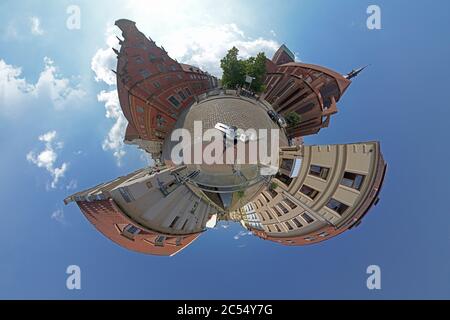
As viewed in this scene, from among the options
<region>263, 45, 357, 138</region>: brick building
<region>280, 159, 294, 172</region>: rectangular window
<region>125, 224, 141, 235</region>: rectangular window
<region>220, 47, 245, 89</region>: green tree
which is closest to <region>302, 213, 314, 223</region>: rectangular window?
<region>280, 159, 294, 172</region>: rectangular window

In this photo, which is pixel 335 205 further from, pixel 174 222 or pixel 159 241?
pixel 159 241

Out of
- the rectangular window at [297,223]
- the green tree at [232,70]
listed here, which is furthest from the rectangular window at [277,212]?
the green tree at [232,70]

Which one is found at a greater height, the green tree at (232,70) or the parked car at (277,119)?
the green tree at (232,70)

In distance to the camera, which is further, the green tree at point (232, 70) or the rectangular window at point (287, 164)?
the green tree at point (232, 70)

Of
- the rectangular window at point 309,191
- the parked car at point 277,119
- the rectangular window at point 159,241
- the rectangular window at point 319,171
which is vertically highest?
the parked car at point 277,119

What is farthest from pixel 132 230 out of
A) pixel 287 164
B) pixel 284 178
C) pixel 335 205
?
pixel 335 205

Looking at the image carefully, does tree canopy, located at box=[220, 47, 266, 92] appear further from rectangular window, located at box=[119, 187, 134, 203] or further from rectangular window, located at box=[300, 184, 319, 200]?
rectangular window, located at box=[119, 187, 134, 203]

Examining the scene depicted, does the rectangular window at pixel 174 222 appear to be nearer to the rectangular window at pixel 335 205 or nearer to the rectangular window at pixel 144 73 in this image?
the rectangular window at pixel 335 205

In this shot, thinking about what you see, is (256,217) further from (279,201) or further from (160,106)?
(160,106)
